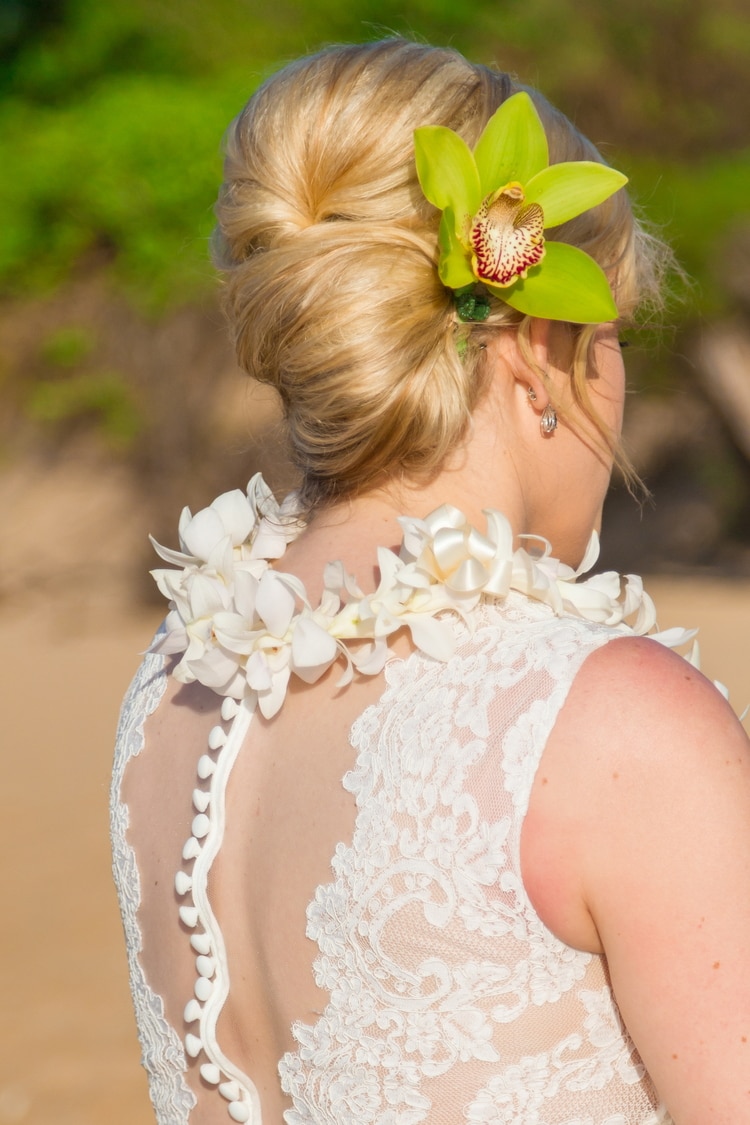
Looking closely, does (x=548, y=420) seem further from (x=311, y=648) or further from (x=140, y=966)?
(x=140, y=966)

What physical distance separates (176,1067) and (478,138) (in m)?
1.15

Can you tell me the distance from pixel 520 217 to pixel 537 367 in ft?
0.57

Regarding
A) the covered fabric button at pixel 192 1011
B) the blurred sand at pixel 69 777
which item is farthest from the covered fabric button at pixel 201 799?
the blurred sand at pixel 69 777

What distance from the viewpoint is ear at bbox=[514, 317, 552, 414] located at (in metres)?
1.47

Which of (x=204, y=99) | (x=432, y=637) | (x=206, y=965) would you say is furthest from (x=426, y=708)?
(x=204, y=99)

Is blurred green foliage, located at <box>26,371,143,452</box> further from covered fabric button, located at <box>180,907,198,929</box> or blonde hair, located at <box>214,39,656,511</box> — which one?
covered fabric button, located at <box>180,907,198,929</box>

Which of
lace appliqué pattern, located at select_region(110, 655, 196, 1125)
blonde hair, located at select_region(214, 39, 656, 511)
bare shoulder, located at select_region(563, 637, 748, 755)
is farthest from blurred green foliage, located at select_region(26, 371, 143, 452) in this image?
bare shoulder, located at select_region(563, 637, 748, 755)

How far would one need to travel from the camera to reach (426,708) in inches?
48.8

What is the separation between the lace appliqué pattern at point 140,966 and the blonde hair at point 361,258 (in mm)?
405

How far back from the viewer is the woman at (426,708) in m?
1.10

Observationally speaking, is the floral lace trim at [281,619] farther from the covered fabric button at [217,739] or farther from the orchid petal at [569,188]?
the orchid petal at [569,188]

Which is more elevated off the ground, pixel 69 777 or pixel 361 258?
pixel 361 258

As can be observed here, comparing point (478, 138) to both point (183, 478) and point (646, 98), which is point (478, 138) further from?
point (646, 98)

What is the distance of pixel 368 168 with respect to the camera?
138 cm
